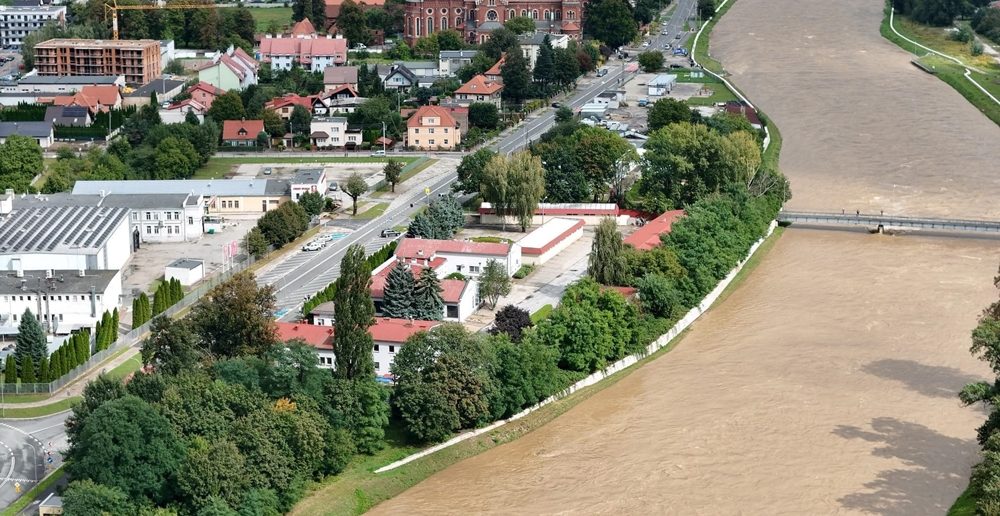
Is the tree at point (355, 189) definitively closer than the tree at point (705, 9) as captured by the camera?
Yes

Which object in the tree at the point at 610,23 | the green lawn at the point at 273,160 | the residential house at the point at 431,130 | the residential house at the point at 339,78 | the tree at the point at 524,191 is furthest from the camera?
the tree at the point at 610,23

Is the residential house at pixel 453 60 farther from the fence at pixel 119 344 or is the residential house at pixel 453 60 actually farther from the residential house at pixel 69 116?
the fence at pixel 119 344

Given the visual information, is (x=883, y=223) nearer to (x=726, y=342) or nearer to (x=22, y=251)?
(x=726, y=342)

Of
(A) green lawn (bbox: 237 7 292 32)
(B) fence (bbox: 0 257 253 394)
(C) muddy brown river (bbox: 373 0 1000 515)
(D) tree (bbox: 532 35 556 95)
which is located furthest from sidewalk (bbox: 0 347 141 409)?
(A) green lawn (bbox: 237 7 292 32)

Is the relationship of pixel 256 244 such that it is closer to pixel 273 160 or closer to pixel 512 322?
pixel 512 322

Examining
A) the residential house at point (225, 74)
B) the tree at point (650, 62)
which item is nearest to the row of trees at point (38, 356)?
the residential house at point (225, 74)

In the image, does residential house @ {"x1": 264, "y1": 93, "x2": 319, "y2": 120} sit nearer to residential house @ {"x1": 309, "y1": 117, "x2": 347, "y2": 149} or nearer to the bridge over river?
residential house @ {"x1": 309, "y1": 117, "x2": 347, "y2": 149}

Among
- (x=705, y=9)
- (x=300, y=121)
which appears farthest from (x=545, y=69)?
(x=705, y=9)
